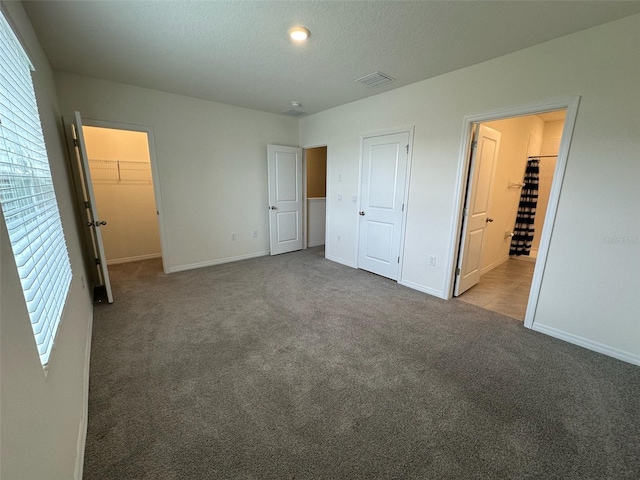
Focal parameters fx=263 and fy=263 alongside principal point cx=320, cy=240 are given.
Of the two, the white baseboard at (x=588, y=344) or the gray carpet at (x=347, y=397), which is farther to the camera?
the white baseboard at (x=588, y=344)

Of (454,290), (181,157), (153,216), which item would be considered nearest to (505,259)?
(454,290)

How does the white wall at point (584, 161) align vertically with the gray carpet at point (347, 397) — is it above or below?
above

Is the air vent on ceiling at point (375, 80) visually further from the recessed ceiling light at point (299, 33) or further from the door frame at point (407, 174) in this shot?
the recessed ceiling light at point (299, 33)

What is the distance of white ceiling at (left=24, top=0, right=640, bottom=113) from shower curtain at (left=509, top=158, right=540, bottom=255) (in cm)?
310

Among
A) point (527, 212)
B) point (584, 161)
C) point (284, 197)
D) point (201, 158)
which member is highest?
point (201, 158)

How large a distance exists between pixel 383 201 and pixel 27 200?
11.0 feet

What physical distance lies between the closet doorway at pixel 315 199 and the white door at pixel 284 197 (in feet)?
1.03

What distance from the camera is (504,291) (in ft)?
11.3

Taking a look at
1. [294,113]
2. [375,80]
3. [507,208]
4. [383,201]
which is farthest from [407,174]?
[294,113]

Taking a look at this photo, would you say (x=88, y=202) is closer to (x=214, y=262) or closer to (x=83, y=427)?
(x=214, y=262)

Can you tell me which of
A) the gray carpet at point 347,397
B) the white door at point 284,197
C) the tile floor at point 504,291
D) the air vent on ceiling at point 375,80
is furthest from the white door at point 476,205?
the white door at point 284,197

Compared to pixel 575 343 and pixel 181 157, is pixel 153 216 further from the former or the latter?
pixel 575 343

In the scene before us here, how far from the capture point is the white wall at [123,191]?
4.02 metres

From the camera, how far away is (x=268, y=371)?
193 centimetres
